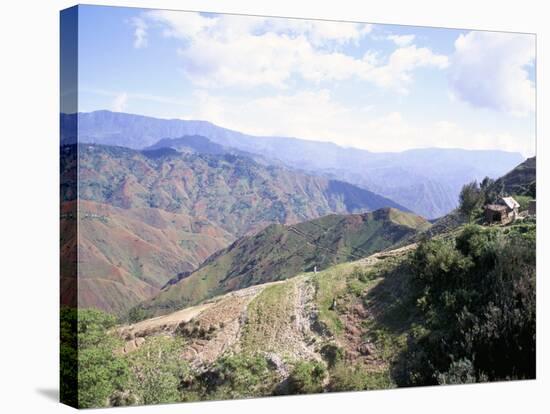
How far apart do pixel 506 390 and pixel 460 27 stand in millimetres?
5313

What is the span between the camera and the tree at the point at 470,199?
14383 millimetres

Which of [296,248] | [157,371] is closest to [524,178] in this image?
[296,248]

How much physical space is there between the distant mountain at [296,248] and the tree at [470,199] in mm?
643

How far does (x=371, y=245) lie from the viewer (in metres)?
14.5

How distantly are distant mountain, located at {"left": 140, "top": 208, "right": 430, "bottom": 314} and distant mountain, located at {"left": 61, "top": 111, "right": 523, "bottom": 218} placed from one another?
42 centimetres

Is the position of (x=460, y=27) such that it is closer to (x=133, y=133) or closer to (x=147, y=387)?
(x=133, y=133)

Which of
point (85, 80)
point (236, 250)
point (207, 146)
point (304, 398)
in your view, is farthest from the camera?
point (236, 250)

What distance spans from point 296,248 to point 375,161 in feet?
6.37

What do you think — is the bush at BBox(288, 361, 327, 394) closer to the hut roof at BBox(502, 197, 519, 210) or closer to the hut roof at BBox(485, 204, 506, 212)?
the hut roof at BBox(485, 204, 506, 212)

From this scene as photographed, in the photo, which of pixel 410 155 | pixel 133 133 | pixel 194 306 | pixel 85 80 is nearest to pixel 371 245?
pixel 410 155

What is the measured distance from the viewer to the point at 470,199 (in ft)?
47.3

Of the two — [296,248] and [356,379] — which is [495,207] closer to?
[296,248]

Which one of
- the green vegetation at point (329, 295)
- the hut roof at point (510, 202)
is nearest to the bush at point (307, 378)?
the green vegetation at point (329, 295)

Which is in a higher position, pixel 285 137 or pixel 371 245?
pixel 285 137
